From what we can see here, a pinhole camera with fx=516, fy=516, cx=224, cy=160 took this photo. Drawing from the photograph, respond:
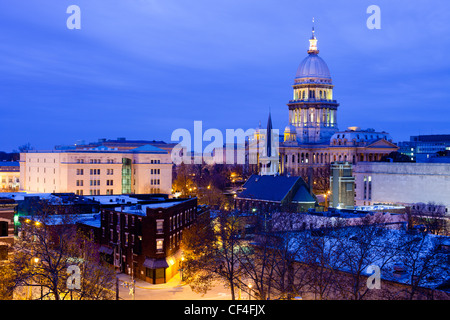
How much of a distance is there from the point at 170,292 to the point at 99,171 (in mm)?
66619

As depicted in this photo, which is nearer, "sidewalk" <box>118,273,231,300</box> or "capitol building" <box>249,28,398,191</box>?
"sidewalk" <box>118,273,231,300</box>

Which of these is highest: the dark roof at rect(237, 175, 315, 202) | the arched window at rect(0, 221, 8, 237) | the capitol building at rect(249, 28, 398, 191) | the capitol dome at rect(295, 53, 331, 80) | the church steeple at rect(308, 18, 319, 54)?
the church steeple at rect(308, 18, 319, 54)

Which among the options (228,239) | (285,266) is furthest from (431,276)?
(228,239)

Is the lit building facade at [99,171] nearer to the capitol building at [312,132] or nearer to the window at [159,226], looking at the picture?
the capitol building at [312,132]

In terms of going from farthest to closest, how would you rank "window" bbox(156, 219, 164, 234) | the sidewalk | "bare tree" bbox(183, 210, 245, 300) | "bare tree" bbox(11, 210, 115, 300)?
"window" bbox(156, 219, 164, 234) → the sidewalk → "bare tree" bbox(183, 210, 245, 300) → "bare tree" bbox(11, 210, 115, 300)

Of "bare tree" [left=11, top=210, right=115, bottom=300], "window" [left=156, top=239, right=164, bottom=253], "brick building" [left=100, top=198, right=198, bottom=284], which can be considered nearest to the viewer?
"bare tree" [left=11, top=210, right=115, bottom=300]

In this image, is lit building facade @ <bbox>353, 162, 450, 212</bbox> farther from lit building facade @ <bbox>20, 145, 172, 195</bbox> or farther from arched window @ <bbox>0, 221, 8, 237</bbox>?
arched window @ <bbox>0, 221, 8, 237</bbox>

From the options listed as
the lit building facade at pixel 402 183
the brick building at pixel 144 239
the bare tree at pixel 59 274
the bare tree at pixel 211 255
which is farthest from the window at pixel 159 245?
the lit building facade at pixel 402 183

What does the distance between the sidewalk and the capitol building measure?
109 metres

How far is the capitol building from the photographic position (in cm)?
15600

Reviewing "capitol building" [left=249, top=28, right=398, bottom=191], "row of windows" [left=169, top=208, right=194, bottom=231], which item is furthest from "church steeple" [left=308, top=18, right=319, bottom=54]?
"row of windows" [left=169, top=208, right=194, bottom=231]

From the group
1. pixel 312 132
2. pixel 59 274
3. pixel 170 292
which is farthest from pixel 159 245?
pixel 312 132
